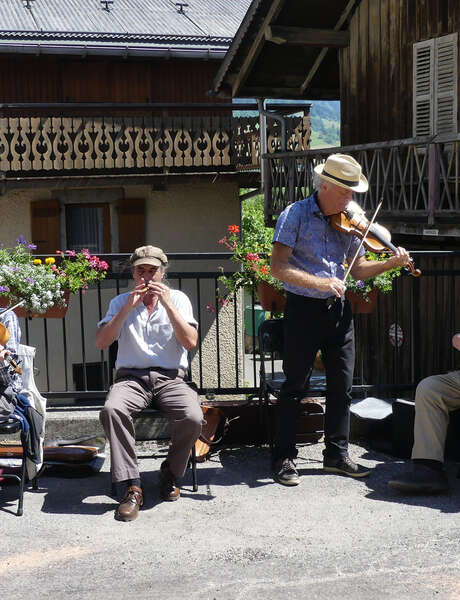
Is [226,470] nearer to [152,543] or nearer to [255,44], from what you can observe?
[152,543]

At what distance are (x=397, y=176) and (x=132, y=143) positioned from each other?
581 cm

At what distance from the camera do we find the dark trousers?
546 centimetres

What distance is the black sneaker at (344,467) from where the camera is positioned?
559 cm

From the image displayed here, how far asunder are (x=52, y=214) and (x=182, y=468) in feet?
44.7

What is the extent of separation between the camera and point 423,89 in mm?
13320

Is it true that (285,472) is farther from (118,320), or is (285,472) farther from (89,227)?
(89,227)

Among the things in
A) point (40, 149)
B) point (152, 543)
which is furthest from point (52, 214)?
point (152, 543)

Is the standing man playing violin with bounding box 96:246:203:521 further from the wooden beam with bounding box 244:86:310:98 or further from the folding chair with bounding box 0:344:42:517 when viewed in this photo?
the wooden beam with bounding box 244:86:310:98

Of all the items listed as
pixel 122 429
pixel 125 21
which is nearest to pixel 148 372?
pixel 122 429

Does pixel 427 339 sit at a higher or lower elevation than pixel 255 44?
lower

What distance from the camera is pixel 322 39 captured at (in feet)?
47.4

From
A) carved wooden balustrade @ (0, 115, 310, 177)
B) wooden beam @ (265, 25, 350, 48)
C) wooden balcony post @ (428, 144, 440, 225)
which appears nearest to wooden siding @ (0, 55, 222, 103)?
carved wooden balustrade @ (0, 115, 310, 177)

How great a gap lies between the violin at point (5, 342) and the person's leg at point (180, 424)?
0.83 meters

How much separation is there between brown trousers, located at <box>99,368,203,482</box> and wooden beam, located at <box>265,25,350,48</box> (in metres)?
9.55
